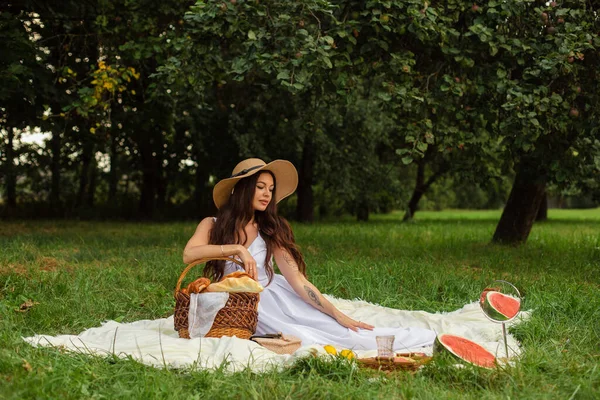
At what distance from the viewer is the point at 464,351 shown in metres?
3.88

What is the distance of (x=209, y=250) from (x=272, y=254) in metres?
0.60

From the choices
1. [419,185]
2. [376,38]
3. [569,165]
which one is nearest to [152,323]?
[376,38]

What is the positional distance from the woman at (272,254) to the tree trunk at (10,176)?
37.8 feet

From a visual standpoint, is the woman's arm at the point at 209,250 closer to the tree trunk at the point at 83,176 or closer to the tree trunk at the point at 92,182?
the tree trunk at the point at 83,176

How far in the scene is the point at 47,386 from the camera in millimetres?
3363

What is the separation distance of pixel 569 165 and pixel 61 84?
27.2ft

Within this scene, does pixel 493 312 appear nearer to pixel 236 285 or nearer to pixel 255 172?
pixel 236 285

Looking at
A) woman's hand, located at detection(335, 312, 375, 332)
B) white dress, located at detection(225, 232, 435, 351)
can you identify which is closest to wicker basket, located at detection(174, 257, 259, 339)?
white dress, located at detection(225, 232, 435, 351)

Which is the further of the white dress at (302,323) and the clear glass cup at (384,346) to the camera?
the white dress at (302,323)

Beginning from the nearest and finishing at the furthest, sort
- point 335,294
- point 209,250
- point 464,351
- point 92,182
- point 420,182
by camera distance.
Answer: point 464,351
point 209,250
point 335,294
point 92,182
point 420,182

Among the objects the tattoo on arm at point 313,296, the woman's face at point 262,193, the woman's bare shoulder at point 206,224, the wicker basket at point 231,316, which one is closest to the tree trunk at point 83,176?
the woman's bare shoulder at point 206,224

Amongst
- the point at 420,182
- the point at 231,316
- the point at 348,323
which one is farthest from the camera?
the point at 420,182

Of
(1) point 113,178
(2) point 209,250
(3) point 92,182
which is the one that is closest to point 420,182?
(1) point 113,178

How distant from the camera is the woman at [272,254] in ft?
15.6
